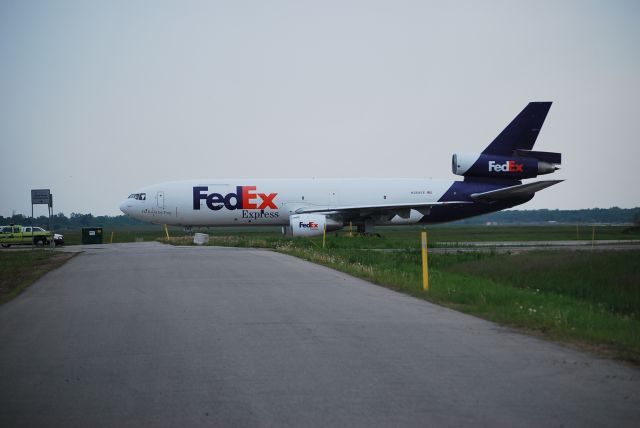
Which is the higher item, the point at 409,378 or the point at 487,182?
the point at 487,182

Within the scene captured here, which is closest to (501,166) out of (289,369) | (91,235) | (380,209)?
(380,209)

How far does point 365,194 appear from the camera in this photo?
42188 mm

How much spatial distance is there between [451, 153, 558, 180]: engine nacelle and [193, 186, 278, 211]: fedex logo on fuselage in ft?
38.5

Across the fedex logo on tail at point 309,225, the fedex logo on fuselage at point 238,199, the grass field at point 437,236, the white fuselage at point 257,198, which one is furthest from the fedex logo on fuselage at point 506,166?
the fedex logo on fuselage at point 238,199

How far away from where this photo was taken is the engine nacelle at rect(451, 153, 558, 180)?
41844 millimetres

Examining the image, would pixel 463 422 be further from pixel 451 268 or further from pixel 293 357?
pixel 451 268

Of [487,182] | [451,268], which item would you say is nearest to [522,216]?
[487,182]

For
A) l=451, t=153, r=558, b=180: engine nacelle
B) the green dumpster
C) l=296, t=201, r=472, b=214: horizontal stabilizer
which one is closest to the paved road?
l=296, t=201, r=472, b=214: horizontal stabilizer

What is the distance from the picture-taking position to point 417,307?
449 inches

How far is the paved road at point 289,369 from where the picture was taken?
5.42m

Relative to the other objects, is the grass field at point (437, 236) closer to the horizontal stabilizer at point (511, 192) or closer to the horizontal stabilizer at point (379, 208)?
the horizontal stabilizer at point (379, 208)

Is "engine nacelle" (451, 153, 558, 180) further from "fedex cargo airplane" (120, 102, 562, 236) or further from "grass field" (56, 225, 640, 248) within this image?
"grass field" (56, 225, 640, 248)

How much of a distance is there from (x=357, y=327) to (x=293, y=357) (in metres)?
2.06

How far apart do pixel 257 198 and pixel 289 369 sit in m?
34.2
